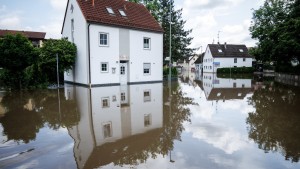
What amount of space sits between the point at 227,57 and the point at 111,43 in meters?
44.8

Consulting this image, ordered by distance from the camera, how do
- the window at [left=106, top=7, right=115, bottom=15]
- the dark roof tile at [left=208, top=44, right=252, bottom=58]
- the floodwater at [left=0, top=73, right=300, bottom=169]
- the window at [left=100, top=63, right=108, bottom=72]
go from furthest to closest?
1. the dark roof tile at [left=208, top=44, right=252, bottom=58]
2. the window at [left=106, top=7, right=115, bottom=15]
3. the window at [left=100, top=63, right=108, bottom=72]
4. the floodwater at [left=0, top=73, right=300, bottom=169]

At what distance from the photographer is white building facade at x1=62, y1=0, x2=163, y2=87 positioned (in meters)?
21.4

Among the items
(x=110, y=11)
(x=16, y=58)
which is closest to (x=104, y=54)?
(x=110, y=11)

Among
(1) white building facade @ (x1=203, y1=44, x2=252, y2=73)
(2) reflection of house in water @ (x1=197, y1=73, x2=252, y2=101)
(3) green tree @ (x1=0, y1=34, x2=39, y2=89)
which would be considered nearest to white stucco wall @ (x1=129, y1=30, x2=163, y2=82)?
(2) reflection of house in water @ (x1=197, y1=73, x2=252, y2=101)

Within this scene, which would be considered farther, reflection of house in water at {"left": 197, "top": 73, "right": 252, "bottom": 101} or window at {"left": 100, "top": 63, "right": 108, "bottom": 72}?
window at {"left": 100, "top": 63, "right": 108, "bottom": 72}

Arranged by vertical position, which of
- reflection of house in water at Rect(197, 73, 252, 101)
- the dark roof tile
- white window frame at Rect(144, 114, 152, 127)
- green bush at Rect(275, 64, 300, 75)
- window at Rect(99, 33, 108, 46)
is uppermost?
Answer: the dark roof tile

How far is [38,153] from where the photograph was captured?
19.2ft

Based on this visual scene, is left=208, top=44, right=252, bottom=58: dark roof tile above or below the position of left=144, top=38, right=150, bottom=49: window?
above

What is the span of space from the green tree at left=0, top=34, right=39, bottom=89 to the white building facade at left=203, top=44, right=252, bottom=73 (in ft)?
160

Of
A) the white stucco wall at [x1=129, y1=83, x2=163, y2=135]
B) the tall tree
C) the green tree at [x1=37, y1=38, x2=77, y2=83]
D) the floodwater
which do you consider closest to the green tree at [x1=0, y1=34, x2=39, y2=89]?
the green tree at [x1=37, y1=38, x2=77, y2=83]

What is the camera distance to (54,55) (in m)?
21.6

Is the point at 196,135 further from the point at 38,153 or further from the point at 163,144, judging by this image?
the point at 38,153

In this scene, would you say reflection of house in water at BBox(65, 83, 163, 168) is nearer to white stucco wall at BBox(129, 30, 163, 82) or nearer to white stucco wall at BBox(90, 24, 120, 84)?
white stucco wall at BBox(90, 24, 120, 84)

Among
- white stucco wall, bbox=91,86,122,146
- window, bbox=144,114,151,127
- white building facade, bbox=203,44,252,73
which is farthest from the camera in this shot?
white building facade, bbox=203,44,252,73
